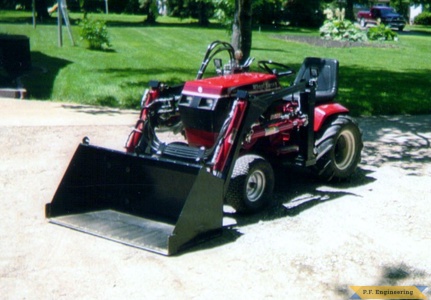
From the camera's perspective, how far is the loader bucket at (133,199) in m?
6.23

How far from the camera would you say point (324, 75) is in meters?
8.64

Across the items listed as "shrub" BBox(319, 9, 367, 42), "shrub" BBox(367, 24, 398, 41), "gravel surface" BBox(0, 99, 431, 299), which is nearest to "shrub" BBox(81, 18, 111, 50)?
"shrub" BBox(319, 9, 367, 42)

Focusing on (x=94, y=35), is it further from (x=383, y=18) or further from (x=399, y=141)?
(x=383, y=18)

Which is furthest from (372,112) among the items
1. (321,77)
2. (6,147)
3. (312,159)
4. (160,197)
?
(160,197)

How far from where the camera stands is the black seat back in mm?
8508

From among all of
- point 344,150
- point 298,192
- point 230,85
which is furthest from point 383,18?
point 230,85

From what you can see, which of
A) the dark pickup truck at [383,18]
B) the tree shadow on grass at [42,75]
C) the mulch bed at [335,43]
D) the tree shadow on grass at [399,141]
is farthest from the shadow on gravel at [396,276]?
the dark pickup truck at [383,18]

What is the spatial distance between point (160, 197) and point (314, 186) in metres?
2.22

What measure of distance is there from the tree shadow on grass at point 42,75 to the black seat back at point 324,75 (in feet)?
21.0

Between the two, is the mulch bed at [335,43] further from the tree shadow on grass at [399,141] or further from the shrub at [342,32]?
the tree shadow on grass at [399,141]

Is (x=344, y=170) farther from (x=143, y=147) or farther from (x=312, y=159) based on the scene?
(x=143, y=147)

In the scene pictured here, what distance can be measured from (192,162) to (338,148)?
2312mm

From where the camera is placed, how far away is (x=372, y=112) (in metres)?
13.0

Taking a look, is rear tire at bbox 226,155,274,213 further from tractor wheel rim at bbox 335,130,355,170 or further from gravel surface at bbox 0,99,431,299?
tractor wheel rim at bbox 335,130,355,170
